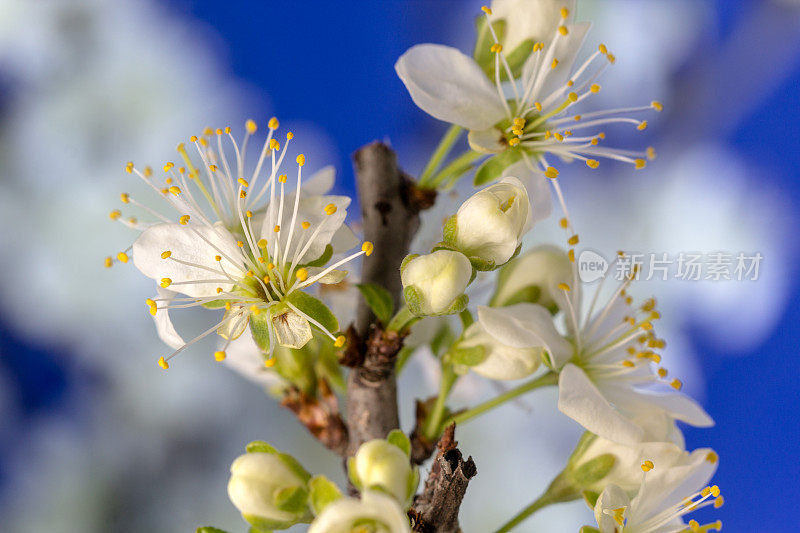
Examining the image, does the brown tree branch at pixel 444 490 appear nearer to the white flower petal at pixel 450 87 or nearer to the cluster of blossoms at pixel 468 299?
the cluster of blossoms at pixel 468 299

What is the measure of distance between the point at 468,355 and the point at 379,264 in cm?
13


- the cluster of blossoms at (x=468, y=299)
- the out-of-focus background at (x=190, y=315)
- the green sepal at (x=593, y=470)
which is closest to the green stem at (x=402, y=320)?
the cluster of blossoms at (x=468, y=299)

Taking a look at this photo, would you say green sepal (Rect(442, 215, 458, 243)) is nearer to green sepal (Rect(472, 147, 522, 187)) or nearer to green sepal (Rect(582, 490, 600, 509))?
green sepal (Rect(472, 147, 522, 187))

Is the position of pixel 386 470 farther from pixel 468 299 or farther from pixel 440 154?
pixel 440 154

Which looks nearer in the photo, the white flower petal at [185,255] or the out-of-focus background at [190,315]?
the white flower petal at [185,255]

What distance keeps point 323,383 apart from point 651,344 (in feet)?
1.04

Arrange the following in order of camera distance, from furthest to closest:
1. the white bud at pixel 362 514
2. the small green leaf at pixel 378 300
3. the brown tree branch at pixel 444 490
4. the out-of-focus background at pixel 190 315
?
the out-of-focus background at pixel 190 315 → the small green leaf at pixel 378 300 → the brown tree branch at pixel 444 490 → the white bud at pixel 362 514

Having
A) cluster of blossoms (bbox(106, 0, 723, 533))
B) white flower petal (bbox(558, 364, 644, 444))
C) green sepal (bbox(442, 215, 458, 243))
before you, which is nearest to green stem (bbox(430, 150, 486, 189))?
cluster of blossoms (bbox(106, 0, 723, 533))

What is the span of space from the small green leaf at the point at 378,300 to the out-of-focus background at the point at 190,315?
87cm

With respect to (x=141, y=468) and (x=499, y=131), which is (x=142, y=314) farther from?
(x=499, y=131)

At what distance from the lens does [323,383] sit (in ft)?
2.50

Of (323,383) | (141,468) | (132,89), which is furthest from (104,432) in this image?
(323,383)

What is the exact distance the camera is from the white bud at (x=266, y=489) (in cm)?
55

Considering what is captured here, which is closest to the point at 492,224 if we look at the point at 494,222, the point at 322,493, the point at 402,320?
the point at 494,222
